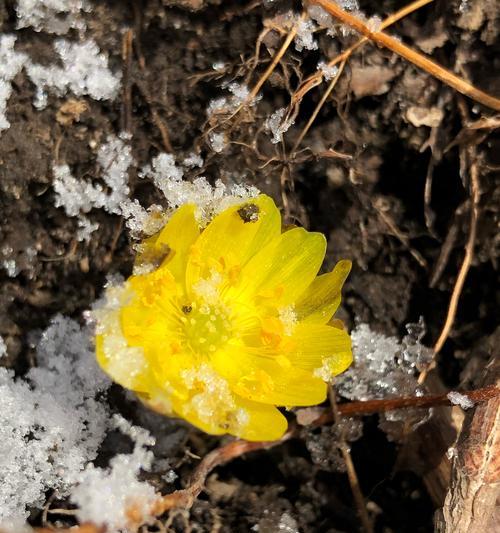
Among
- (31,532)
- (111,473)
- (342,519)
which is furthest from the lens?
(342,519)

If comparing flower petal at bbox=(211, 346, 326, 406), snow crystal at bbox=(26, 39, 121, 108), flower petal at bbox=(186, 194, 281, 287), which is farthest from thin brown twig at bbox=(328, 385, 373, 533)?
snow crystal at bbox=(26, 39, 121, 108)

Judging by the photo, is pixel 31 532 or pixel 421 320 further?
pixel 421 320

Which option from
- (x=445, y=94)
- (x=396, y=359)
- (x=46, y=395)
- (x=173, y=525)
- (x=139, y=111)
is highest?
(x=445, y=94)

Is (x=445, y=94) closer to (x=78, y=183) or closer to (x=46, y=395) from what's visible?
(x=78, y=183)

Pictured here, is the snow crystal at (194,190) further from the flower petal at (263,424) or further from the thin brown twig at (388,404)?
the thin brown twig at (388,404)

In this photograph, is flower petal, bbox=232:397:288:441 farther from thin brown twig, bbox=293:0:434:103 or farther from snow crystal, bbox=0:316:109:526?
thin brown twig, bbox=293:0:434:103

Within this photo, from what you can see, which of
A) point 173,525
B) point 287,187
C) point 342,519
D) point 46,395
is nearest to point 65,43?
point 287,187

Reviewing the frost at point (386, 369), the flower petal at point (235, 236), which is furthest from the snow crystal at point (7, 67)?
the frost at point (386, 369)
